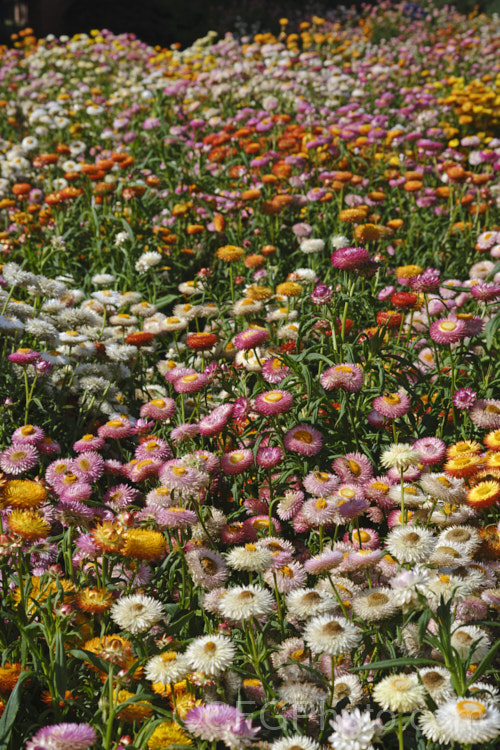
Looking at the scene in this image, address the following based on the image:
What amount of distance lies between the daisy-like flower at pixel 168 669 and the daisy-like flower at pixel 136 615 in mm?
82

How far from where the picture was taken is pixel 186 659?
1.51m

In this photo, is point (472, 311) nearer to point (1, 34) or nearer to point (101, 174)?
point (101, 174)

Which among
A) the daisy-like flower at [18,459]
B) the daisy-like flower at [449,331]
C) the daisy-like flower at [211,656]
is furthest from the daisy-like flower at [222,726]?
the daisy-like flower at [449,331]

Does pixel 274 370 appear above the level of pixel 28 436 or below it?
above

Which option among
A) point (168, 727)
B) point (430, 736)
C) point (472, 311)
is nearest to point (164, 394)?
point (472, 311)

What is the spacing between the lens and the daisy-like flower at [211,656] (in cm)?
143

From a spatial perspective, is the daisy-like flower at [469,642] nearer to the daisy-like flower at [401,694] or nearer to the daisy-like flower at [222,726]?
the daisy-like flower at [401,694]

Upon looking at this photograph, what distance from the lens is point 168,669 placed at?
4.90 ft

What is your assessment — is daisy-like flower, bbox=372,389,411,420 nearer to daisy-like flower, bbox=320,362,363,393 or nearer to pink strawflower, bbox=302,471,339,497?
daisy-like flower, bbox=320,362,363,393

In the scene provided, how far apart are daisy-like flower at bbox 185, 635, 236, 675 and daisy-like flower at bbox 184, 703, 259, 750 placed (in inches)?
4.5

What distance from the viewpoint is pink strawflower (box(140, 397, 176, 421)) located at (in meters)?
2.64

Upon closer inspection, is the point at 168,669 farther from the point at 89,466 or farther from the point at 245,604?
the point at 89,466

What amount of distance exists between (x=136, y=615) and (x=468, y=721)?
0.73 m

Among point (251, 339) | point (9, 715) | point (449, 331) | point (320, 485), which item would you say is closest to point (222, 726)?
point (9, 715)
